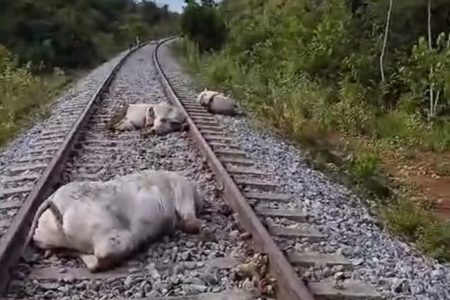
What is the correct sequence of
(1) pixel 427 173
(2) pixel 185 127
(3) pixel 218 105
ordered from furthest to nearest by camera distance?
(3) pixel 218 105 → (2) pixel 185 127 → (1) pixel 427 173

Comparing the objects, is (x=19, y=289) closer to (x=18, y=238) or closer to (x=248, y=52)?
(x=18, y=238)

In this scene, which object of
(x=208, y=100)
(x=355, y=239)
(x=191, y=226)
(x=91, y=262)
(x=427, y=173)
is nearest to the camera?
(x=91, y=262)

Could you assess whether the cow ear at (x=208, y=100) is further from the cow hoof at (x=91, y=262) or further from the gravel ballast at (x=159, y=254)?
the cow hoof at (x=91, y=262)

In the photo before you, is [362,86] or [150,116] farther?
[362,86]

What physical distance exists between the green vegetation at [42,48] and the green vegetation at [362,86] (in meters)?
3.78

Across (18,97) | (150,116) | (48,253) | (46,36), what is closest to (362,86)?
(150,116)

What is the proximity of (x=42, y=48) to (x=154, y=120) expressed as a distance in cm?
1906

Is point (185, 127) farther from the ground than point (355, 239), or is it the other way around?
point (355, 239)

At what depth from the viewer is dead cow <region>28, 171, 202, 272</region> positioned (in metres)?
4.86

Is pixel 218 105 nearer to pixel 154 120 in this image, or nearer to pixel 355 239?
pixel 154 120

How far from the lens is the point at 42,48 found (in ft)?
93.2

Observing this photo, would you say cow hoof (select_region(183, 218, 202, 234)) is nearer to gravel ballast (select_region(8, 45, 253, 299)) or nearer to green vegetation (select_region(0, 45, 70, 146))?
gravel ballast (select_region(8, 45, 253, 299))

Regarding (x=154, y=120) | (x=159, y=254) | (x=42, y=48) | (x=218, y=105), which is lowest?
(x=42, y=48)

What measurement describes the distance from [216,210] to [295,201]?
84cm
